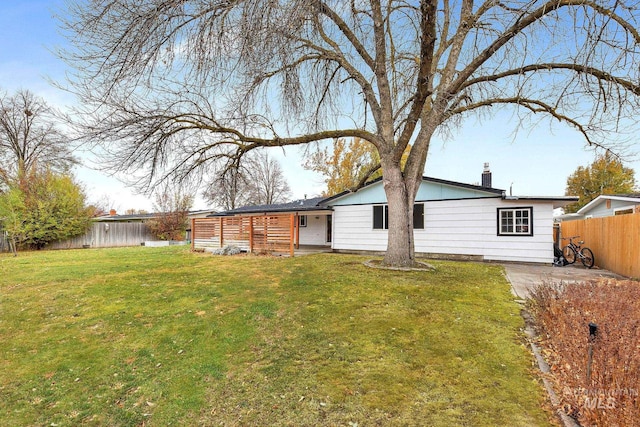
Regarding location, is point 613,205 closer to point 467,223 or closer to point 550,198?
point 550,198

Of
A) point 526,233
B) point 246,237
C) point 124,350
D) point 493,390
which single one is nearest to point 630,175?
point 526,233

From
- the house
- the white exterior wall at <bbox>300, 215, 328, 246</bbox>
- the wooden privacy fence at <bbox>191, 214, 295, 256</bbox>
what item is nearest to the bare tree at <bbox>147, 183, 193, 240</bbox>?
the wooden privacy fence at <bbox>191, 214, 295, 256</bbox>

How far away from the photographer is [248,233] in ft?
46.6

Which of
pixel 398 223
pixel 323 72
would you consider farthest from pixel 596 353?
pixel 323 72

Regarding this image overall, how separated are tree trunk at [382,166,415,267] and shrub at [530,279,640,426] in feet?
12.4

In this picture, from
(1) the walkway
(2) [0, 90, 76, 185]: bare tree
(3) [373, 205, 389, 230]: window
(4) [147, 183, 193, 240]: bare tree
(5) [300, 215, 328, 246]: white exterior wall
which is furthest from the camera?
(4) [147, 183, 193, 240]: bare tree

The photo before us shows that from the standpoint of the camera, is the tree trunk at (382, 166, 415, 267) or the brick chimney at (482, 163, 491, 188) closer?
the tree trunk at (382, 166, 415, 267)

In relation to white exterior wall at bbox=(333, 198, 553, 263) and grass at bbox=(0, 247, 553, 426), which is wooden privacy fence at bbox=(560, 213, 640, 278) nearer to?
white exterior wall at bbox=(333, 198, 553, 263)

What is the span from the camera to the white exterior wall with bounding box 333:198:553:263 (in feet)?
34.9

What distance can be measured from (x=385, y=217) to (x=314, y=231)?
5821mm

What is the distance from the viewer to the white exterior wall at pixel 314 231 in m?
17.7

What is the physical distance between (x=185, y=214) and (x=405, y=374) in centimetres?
2499

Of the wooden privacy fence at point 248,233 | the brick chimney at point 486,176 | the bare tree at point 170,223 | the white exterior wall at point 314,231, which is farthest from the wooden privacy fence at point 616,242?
the bare tree at point 170,223

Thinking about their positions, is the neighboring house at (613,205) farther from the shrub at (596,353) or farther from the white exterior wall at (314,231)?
the white exterior wall at (314,231)
